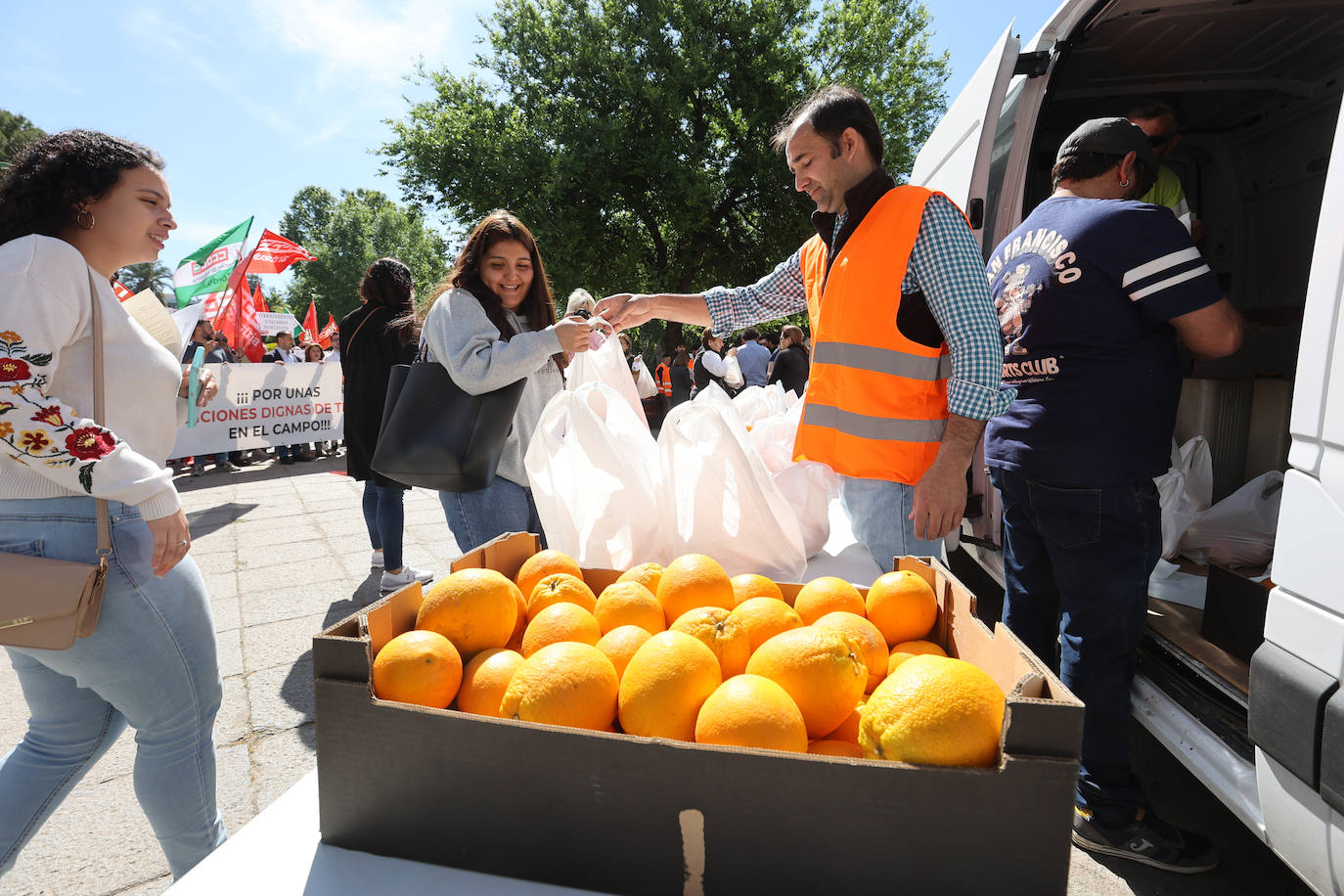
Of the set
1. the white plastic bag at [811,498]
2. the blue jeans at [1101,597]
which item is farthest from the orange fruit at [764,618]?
the blue jeans at [1101,597]

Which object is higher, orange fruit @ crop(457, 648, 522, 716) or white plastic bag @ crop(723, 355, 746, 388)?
white plastic bag @ crop(723, 355, 746, 388)

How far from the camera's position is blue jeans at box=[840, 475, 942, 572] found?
187 cm

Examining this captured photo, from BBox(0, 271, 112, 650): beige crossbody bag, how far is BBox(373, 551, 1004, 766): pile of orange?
2.52 feet

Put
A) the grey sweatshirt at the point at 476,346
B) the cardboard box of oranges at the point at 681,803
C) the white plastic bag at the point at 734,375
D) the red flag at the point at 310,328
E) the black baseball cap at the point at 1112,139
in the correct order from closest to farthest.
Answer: the cardboard box of oranges at the point at 681,803
the black baseball cap at the point at 1112,139
the grey sweatshirt at the point at 476,346
the white plastic bag at the point at 734,375
the red flag at the point at 310,328

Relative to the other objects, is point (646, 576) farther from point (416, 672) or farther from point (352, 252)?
point (352, 252)

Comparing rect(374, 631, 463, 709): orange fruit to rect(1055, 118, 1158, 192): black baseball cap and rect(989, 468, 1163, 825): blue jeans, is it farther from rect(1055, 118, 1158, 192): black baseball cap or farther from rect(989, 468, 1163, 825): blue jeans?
rect(1055, 118, 1158, 192): black baseball cap

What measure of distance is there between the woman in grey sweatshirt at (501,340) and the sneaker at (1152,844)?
2039 mm

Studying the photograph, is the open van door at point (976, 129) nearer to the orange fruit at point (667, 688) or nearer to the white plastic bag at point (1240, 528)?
the white plastic bag at point (1240, 528)

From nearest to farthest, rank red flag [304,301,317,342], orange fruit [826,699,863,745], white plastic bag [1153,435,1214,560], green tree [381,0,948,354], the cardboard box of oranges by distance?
1. the cardboard box of oranges
2. orange fruit [826,699,863,745]
3. white plastic bag [1153,435,1214,560]
4. green tree [381,0,948,354]
5. red flag [304,301,317,342]

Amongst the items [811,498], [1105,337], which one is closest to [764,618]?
[811,498]

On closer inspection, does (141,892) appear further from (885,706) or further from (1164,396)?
(1164,396)

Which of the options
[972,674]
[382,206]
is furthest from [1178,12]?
[382,206]

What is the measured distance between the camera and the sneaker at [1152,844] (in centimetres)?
196

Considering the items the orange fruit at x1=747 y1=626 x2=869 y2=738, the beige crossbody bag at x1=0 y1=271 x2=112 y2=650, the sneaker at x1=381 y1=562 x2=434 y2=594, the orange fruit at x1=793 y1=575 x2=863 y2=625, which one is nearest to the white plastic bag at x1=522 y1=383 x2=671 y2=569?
the orange fruit at x1=793 y1=575 x2=863 y2=625
